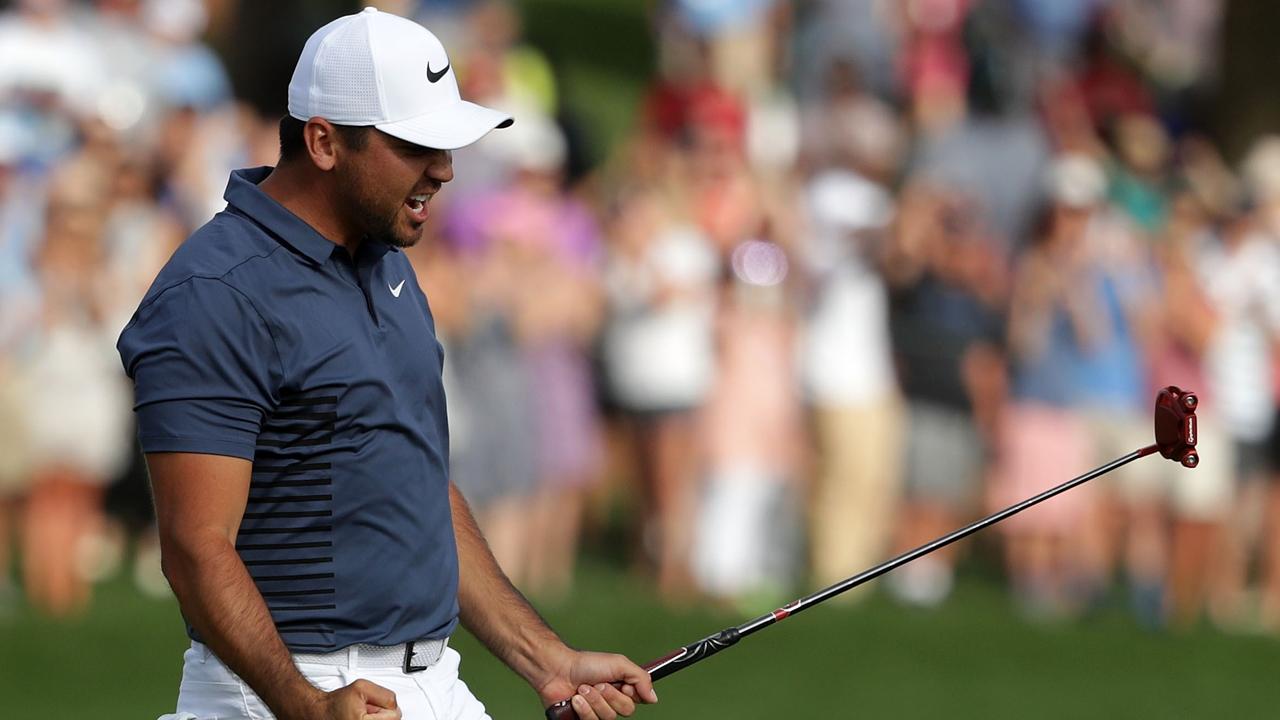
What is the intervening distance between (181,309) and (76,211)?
7.82 meters

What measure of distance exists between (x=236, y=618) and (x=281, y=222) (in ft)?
2.70

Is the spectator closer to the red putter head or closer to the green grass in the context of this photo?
the green grass

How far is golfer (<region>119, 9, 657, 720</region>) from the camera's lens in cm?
431

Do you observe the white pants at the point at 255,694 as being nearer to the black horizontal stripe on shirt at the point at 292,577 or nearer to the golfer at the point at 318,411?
the golfer at the point at 318,411

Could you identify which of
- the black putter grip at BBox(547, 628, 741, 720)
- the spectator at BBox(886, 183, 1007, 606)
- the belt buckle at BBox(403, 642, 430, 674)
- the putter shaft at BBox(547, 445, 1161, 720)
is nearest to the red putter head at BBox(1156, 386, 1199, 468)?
the putter shaft at BBox(547, 445, 1161, 720)

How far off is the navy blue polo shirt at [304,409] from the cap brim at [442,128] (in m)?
0.28

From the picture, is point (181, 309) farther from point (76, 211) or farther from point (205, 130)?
point (205, 130)

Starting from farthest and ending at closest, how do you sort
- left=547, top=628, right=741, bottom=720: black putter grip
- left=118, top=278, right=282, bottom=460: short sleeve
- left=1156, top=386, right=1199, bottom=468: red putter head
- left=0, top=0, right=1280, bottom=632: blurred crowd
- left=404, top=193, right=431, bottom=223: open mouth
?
left=0, top=0, right=1280, bottom=632: blurred crowd, left=1156, top=386, right=1199, bottom=468: red putter head, left=547, top=628, right=741, bottom=720: black putter grip, left=404, top=193, right=431, bottom=223: open mouth, left=118, top=278, right=282, bottom=460: short sleeve

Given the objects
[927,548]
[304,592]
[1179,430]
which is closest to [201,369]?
[304,592]

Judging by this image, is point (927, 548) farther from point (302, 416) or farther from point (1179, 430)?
point (302, 416)

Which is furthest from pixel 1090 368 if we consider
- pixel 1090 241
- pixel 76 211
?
pixel 76 211

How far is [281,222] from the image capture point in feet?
15.0

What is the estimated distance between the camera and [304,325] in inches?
176

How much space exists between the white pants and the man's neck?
869 mm
